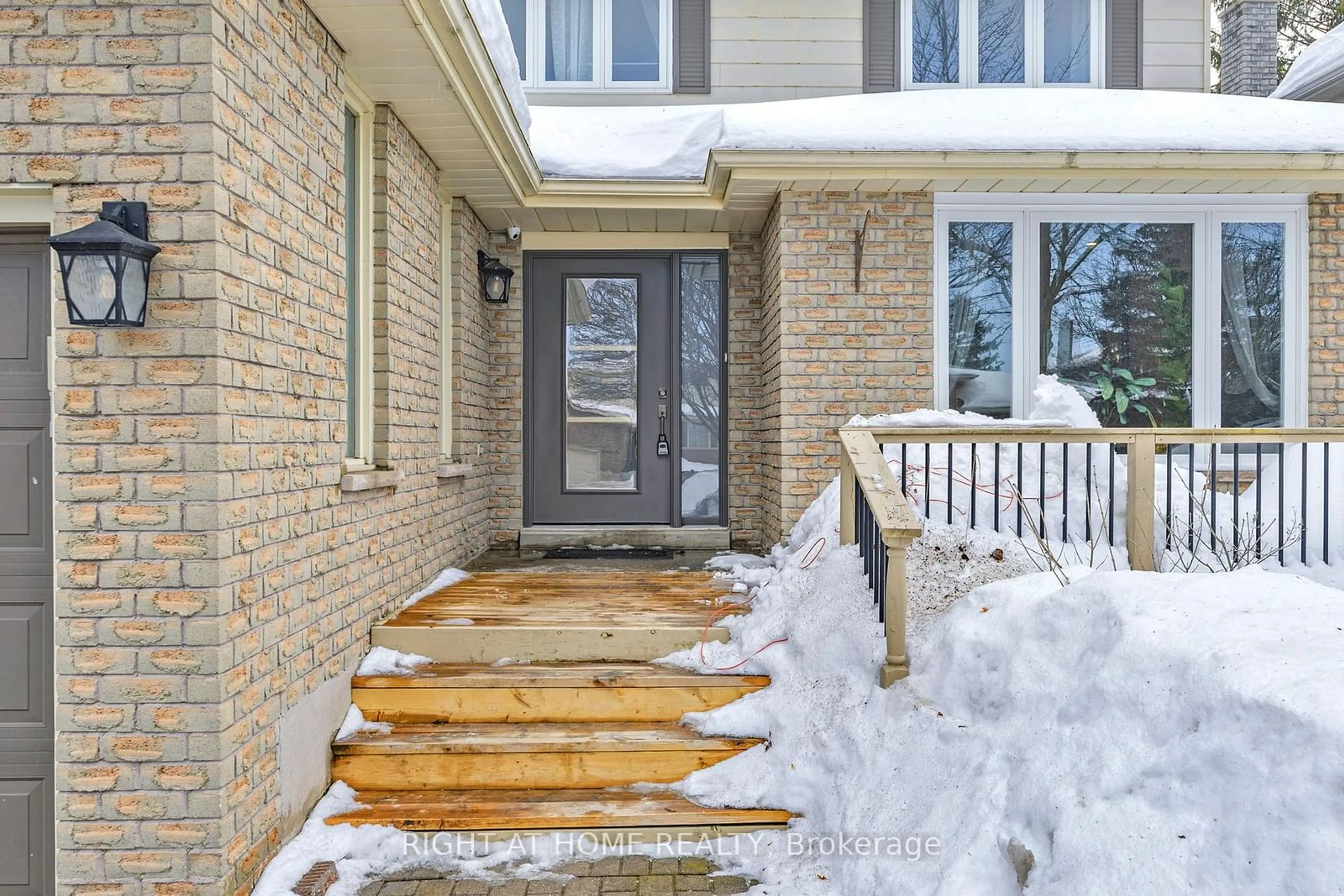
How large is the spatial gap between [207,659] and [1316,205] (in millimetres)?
6820

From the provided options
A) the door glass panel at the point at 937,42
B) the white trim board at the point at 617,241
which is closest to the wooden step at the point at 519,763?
the white trim board at the point at 617,241

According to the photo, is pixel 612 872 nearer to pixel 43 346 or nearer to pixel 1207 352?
pixel 43 346

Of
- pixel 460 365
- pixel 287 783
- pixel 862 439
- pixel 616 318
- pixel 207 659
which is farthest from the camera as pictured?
pixel 616 318

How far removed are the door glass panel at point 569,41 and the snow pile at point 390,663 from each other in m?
5.03

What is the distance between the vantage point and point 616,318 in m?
6.14

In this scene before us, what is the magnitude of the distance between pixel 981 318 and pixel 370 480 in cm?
402

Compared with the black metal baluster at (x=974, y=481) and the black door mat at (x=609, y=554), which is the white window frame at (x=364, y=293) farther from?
the black metal baluster at (x=974, y=481)

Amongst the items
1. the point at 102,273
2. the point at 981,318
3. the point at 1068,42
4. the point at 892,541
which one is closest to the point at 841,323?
the point at 981,318

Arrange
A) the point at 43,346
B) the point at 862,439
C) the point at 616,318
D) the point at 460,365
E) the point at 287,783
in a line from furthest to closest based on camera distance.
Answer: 1. the point at 616,318
2. the point at 460,365
3. the point at 862,439
4. the point at 287,783
5. the point at 43,346

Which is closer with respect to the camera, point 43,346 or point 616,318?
point 43,346

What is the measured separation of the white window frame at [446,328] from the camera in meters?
4.86

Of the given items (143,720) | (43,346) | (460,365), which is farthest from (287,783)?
(460,365)

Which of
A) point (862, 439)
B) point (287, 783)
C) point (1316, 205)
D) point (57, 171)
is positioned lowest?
point (287, 783)

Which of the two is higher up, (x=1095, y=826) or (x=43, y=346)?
(x=43, y=346)
